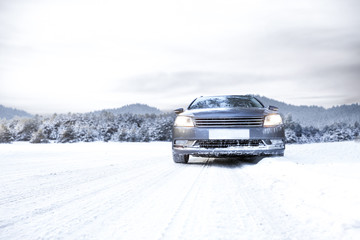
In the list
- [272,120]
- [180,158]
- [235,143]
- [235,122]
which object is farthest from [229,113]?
[180,158]

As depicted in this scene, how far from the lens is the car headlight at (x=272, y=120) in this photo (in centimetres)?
543

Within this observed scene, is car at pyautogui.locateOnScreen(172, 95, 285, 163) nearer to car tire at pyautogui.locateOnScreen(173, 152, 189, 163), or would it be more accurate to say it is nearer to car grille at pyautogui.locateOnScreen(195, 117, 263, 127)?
car grille at pyautogui.locateOnScreen(195, 117, 263, 127)

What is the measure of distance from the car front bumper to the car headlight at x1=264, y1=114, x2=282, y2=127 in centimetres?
9

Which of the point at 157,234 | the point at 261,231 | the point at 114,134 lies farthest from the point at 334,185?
the point at 114,134

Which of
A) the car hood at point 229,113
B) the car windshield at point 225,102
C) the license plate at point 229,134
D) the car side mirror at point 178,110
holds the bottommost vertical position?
the license plate at point 229,134

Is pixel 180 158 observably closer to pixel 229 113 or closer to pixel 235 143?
pixel 235 143

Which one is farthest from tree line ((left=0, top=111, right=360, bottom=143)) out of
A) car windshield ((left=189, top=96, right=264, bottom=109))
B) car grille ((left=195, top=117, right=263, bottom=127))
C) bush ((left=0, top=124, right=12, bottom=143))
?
car grille ((left=195, top=117, right=263, bottom=127))

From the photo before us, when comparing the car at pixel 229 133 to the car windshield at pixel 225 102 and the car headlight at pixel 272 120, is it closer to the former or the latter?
the car headlight at pixel 272 120

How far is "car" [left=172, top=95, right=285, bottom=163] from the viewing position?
5258mm

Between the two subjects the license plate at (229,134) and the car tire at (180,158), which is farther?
the car tire at (180,158)

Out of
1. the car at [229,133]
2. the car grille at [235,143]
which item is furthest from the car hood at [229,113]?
the car grille at [235,143]

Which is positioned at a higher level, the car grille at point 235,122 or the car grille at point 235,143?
the car grille at point 235,122

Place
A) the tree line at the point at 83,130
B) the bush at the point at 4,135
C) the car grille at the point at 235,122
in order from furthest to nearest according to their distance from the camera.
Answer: the tree line at the point at 83,130 → the bush at the point at 4,135 → the car grille at the point at 235,122

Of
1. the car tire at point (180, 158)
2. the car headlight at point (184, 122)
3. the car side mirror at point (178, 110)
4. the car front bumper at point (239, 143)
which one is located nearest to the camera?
the car front bumper at point (239, 143)
